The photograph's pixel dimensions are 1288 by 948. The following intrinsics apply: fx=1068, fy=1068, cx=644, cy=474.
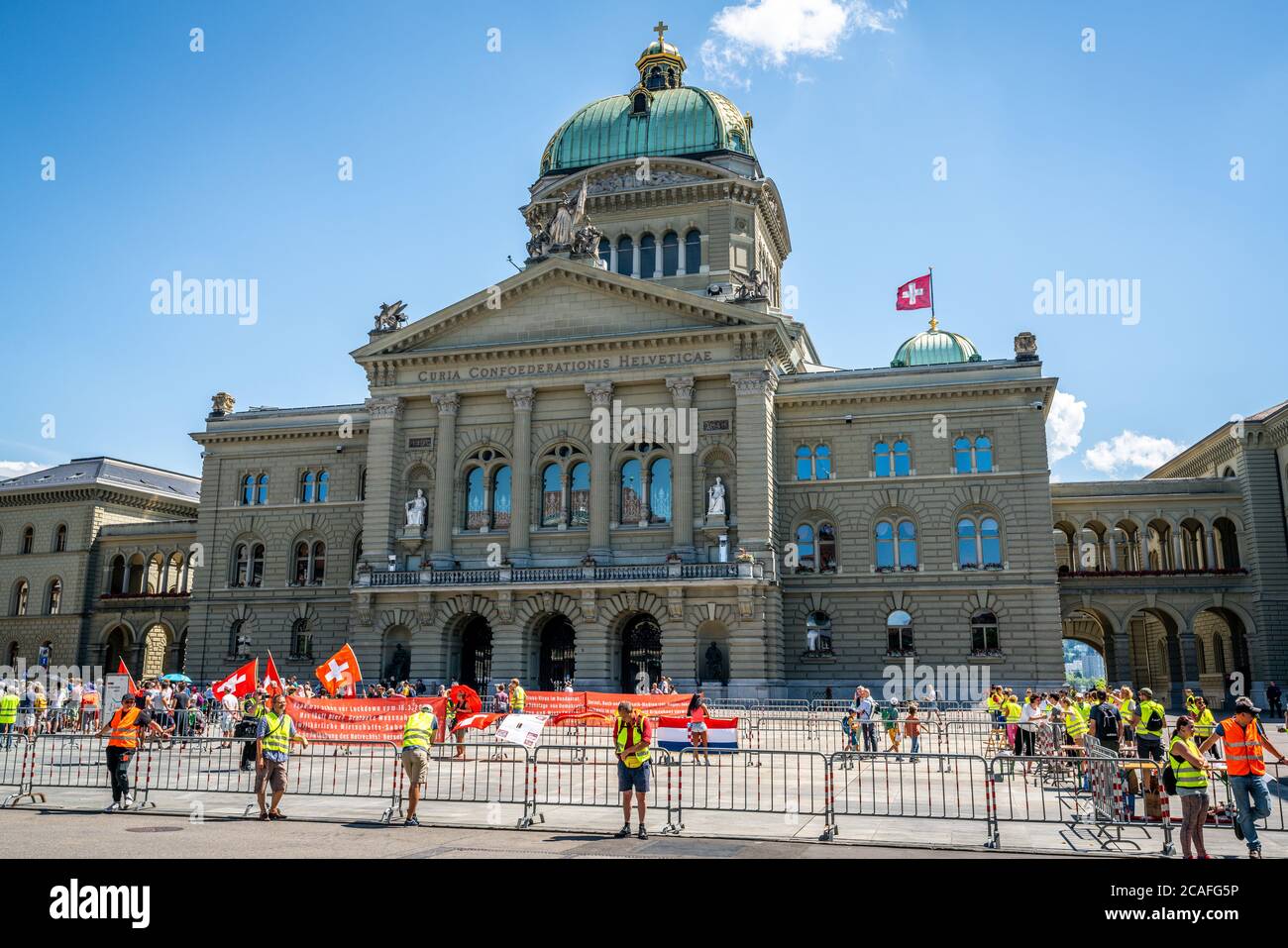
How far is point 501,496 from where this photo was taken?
50.3 meters

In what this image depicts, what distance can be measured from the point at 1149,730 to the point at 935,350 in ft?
137

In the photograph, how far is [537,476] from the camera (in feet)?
164

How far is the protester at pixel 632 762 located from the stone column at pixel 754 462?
2997 centimetres

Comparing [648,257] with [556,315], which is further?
[648,257]

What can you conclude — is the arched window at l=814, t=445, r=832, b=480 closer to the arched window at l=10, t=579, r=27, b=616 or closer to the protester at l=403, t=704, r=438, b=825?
the protester at l=403, t=704, r=438, b=825

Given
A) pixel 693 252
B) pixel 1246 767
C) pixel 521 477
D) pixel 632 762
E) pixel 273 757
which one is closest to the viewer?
pixel 1246 767

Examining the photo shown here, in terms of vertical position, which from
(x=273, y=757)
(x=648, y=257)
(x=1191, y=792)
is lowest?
(x=1191, y=792)

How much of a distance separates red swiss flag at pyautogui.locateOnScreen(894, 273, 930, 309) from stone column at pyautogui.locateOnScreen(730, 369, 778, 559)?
31.0 feet

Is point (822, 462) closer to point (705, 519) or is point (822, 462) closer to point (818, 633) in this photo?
point (705, 519)

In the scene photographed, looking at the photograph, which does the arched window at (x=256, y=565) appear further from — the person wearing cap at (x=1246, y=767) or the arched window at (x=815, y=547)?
the person wearing cap at (x=1246, y=767)

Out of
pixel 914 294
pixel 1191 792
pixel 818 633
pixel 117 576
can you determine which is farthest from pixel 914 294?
pixel 117 576

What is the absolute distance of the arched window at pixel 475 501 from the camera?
50.2 meters

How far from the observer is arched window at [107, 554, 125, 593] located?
6384cm
